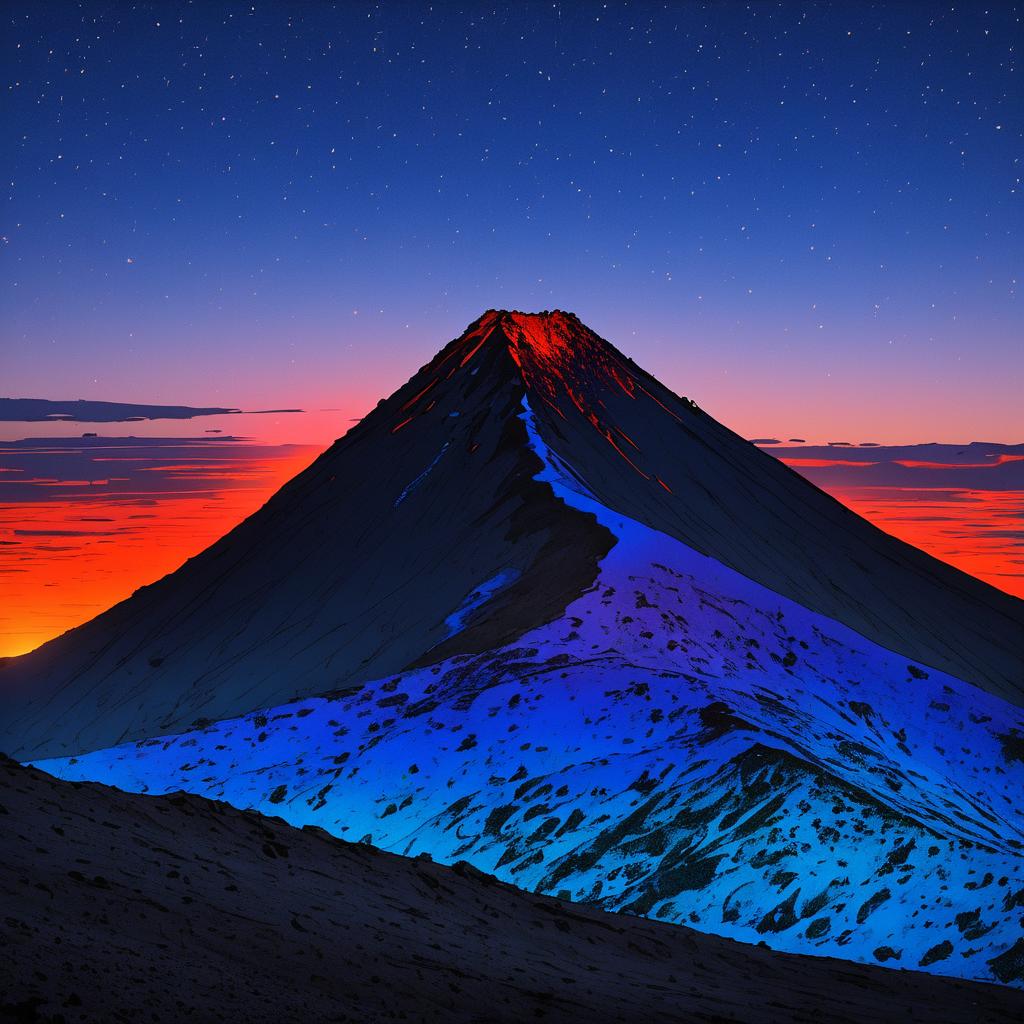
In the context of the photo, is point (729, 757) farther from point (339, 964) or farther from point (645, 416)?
point (645, 416)

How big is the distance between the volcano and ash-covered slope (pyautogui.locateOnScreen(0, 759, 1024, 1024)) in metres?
6.25

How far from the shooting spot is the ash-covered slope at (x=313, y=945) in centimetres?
1095

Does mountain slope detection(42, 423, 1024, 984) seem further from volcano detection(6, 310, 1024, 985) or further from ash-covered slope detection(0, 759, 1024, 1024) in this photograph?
ash-covered slope detection(0, 759, 1024, 1024)

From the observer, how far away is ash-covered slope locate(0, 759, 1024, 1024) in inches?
431

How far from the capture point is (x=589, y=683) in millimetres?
37500

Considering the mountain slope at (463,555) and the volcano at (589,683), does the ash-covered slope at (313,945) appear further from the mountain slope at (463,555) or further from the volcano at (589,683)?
the mountain slope at (463,555)

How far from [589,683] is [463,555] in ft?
114

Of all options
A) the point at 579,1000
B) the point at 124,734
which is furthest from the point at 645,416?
the point at 579,1000

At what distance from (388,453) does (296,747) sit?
62.9 metres

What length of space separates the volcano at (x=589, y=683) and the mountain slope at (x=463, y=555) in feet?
1.23

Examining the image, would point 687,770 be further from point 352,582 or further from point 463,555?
point 352,582

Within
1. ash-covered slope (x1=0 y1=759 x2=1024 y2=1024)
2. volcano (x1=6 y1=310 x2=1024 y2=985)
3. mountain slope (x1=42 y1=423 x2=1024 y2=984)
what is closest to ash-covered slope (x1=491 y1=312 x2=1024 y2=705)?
volcano (x1=6 y1=310 x2=1024 y2=985)

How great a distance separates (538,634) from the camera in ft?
141

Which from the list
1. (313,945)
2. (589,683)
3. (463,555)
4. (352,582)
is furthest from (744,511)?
A: (313,945)
